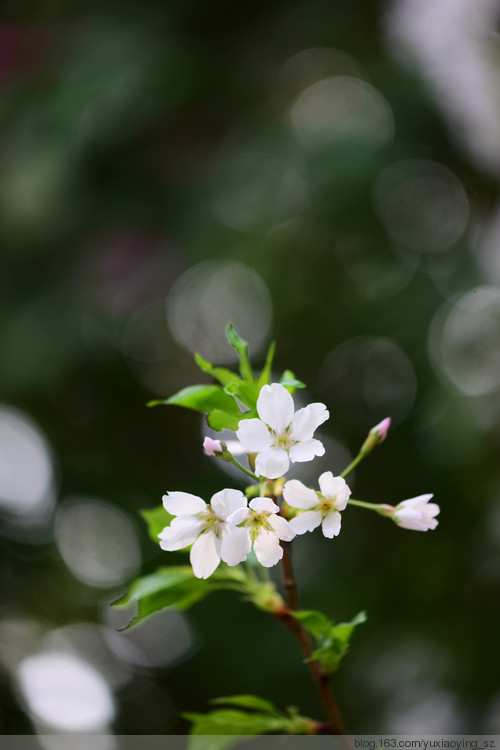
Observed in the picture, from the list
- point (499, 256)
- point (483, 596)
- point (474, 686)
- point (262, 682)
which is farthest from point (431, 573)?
point (499, 256)

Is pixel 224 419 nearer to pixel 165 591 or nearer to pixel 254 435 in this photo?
pixel 254 435

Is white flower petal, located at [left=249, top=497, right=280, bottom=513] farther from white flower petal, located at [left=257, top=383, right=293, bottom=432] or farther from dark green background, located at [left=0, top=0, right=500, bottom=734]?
dark green background, located at [left=0, top=0, right=500, bottom=734]

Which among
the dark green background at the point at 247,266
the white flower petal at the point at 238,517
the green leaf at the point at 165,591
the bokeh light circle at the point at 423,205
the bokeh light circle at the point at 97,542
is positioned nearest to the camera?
the white flower petal at the point at 238,517

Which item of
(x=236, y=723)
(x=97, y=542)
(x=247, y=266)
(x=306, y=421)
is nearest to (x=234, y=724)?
(x=236, y=723)

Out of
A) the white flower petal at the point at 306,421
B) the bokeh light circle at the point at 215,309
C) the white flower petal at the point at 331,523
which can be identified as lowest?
the bokeh light circle at the point at 215,309

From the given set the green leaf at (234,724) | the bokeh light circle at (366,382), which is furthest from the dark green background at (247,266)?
the green leaf at (234,724)

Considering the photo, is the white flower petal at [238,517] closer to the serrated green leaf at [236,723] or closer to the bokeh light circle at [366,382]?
the serrated green leaf at [236,723]

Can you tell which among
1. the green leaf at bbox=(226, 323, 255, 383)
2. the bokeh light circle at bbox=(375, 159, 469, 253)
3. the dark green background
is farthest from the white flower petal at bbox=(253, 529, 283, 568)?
the bokeh light circle at bbox=(375, 159, 469, 253)
